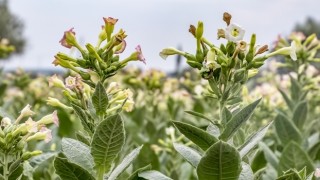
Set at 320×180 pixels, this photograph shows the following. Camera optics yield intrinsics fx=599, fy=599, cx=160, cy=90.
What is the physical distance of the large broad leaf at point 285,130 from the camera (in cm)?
365

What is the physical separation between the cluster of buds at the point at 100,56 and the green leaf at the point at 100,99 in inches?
4.1

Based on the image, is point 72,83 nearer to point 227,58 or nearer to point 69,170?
point 69,170

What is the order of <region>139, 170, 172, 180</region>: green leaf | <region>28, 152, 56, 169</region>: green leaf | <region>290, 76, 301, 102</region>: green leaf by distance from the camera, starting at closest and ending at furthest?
1. <region>139, 170, 172, 180</region>: green leaf
2. <region>28, 152, 56, 169</region>: green leaf
3. <region>290, 76, 301, 102</region>: green leaf

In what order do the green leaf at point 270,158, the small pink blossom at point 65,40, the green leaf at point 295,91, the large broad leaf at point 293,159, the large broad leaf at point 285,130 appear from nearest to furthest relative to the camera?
the small pink blossom at point 65,40 → the large broad leaf at point 293,159 → the green leaf at point 270,158 → the large broad leaf at point 285,130 → the green leaf at point 295,91

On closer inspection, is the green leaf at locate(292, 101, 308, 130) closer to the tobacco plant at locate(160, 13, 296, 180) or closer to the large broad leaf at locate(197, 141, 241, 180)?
the tobacco plant at locate(160, 13, 296, 180)

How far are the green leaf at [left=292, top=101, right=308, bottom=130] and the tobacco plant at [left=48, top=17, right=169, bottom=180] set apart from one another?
1.94m

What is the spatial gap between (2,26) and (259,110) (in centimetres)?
3530

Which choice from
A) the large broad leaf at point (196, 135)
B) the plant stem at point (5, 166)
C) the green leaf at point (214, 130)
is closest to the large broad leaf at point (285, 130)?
the green leaf at point (214, 130)

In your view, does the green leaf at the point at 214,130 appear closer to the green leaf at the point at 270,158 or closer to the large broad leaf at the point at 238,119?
the large broad leaf at the point at 238,119

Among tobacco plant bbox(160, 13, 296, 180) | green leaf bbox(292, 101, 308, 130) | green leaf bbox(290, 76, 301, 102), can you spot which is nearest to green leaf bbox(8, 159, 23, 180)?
tobacco plant bbox(160, 13, 296, 180)

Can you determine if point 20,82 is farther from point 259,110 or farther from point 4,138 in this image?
point 4,138

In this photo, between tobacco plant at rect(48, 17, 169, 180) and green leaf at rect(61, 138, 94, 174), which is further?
green leaf at rect(61, 138, 94, 174)

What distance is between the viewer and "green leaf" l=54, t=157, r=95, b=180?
6.27ft

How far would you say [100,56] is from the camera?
2.08 m
